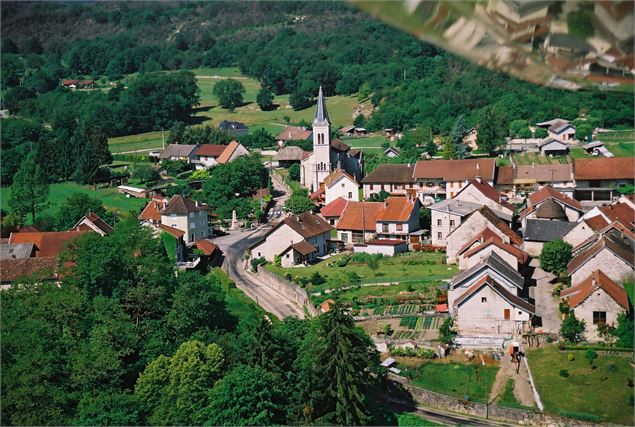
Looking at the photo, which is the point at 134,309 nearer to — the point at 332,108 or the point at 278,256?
the point at 278,256

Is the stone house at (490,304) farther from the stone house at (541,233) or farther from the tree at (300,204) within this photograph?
the tree at (300,204)

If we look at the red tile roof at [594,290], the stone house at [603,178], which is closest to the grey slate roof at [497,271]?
the red tile roof at [594,290]

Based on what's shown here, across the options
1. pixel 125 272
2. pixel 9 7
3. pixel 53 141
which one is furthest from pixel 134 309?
pixel 9 7

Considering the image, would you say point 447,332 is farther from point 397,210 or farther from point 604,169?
point 604,169

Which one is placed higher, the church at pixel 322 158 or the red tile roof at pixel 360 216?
the church at pixel 322 158

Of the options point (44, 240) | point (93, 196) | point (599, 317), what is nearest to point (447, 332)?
point (599, 317)

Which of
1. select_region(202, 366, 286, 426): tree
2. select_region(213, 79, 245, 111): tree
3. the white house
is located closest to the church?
the white house
